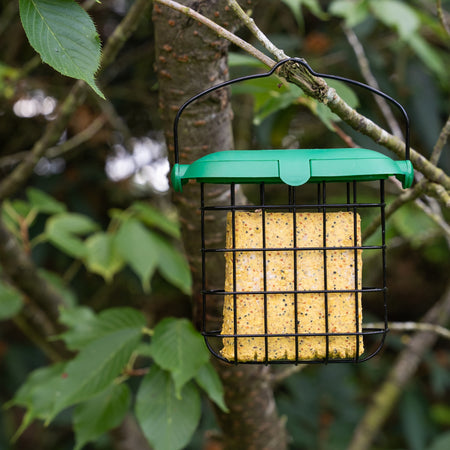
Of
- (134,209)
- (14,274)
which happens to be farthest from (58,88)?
(14,274)

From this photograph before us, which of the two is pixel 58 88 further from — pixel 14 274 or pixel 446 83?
pixel 446 83

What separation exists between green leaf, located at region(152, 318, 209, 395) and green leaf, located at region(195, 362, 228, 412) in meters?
0.04

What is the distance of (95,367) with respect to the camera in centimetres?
99

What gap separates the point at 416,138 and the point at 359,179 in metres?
2.22

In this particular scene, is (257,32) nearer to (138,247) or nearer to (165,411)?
(165,411)

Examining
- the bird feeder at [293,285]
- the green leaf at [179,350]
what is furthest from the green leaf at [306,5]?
the green leaf at [179,350]

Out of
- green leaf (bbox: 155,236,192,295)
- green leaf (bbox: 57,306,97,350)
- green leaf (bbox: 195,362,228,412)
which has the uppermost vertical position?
green leaf (bbox: 57,306,97,350)

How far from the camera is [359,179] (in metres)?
0.74

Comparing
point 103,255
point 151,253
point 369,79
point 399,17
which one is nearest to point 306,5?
point 399,17

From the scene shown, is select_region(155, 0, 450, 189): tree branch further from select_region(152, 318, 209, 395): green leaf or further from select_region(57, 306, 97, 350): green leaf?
select_region(57, 306, 97, 350): green leaf

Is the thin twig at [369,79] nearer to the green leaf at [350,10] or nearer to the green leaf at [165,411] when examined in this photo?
the green leaf at [350,10]

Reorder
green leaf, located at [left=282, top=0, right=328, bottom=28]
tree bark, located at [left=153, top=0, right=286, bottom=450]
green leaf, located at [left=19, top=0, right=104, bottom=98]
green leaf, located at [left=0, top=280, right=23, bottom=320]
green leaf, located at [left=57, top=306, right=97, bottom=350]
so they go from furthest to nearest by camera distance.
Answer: green leaf, located at [left=0, top=280, right=23, bottom=320] < green leaf, located at [left=282, top=0, right=328, bottom=28] < green leaf, located at [left=57, top=306, right=97, bottom=350] < tree bark, located at [left=153, top=0, right=286, bottom=450] < green leaf, located at [left=19, top=0, right=104, bottom=98]

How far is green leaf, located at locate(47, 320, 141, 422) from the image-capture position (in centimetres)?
97

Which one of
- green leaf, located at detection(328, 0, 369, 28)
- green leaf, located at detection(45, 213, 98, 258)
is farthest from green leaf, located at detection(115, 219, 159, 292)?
green leaf, located at detection(328, 0, 369, 28)
